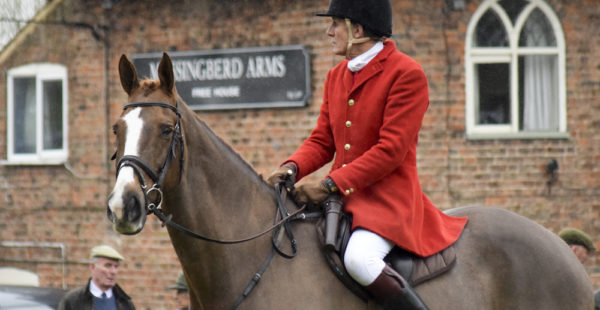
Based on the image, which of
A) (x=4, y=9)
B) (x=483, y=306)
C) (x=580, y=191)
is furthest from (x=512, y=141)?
(x=4, y=9)

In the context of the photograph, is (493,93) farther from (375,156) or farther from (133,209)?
(133,209)

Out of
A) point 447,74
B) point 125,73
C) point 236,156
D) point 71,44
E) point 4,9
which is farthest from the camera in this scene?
point 4,9

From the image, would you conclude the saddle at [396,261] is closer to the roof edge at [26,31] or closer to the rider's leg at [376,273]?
the rider's leg at [376,273]

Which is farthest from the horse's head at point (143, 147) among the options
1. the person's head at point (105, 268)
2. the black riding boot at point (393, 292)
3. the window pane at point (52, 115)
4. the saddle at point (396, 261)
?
the window pane at point (52, 115)

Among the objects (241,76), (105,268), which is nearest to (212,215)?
(105,268)

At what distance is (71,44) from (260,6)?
10.8 feet

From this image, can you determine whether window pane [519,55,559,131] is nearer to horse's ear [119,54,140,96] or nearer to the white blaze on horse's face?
horse's ear [119,54,140,96]

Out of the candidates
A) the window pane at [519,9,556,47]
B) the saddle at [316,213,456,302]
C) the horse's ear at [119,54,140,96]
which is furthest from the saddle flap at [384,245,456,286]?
the window pane at [519,9,556,47]

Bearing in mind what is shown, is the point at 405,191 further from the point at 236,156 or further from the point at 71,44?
the point at 71,44

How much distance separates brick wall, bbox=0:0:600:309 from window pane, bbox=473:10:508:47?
278 millimetres

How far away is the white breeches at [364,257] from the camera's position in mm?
4211

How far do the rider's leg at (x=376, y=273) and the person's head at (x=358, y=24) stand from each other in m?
1.05

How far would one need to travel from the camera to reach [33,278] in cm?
1306

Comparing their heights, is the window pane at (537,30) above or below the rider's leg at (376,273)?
above
